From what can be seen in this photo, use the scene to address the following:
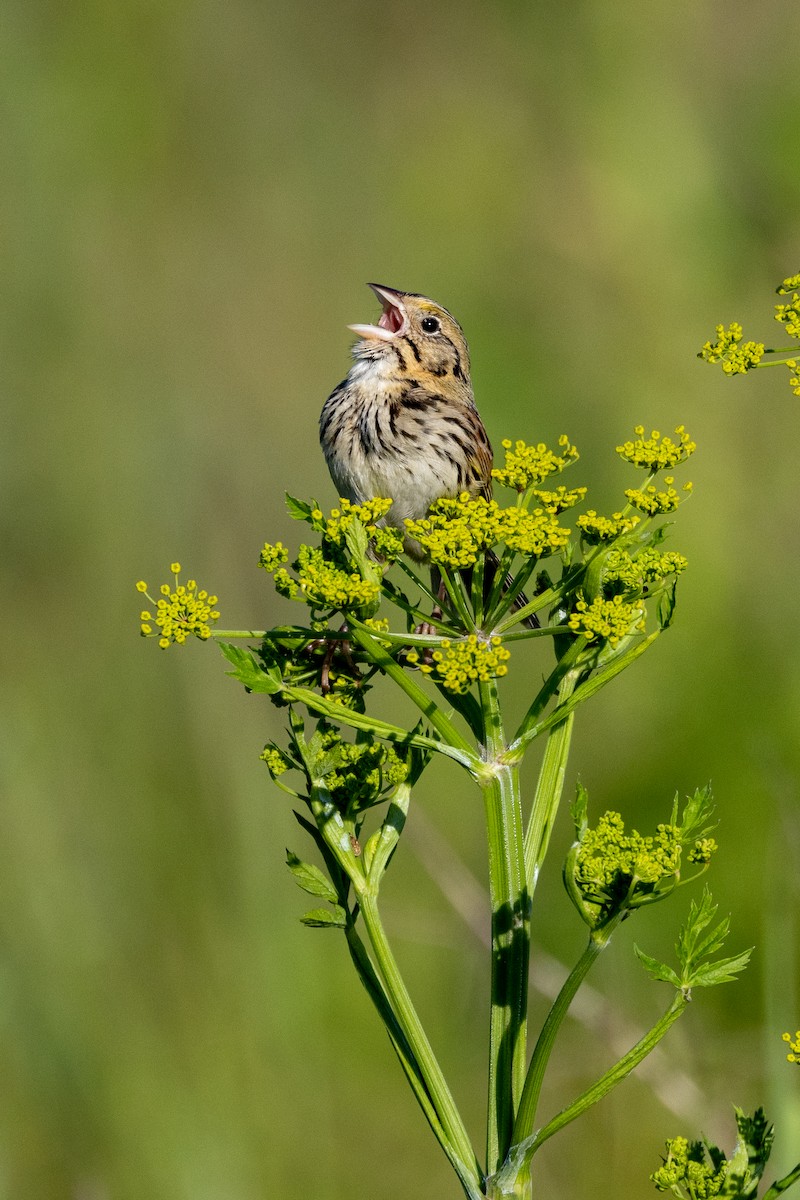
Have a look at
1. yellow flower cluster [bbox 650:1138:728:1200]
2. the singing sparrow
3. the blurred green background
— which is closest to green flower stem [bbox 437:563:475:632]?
yellow flower cluster [bbox 650:1138:728:1200]

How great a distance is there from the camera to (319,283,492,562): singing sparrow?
3.72 meters

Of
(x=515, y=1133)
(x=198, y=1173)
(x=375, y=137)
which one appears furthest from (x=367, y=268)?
(x=515, y=1133)

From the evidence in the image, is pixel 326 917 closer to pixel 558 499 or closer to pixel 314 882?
pixel 314 882

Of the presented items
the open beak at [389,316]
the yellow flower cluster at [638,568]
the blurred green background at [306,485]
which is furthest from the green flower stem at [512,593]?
the open beak at [389,316]

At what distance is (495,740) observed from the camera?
1.86 metres

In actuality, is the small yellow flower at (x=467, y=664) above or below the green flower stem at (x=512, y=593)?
below

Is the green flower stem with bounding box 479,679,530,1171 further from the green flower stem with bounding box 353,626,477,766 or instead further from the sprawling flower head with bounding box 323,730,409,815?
the sprawling flower head with bounding box 323,730,409,815

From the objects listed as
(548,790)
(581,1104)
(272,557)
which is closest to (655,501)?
(548,790)

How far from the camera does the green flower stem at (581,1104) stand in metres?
1.66

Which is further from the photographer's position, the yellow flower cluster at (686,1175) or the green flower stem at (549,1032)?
the yellow flower cluster at (686,1175)

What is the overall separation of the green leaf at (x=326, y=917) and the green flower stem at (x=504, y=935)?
217 millimetres

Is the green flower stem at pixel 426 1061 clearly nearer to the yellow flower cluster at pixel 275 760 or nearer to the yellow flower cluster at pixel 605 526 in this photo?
the yellow flower cluster at pixel 275 760

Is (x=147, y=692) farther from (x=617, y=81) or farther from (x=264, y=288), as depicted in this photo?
(x=617, y=81)

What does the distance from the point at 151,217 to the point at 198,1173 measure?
448 cm
